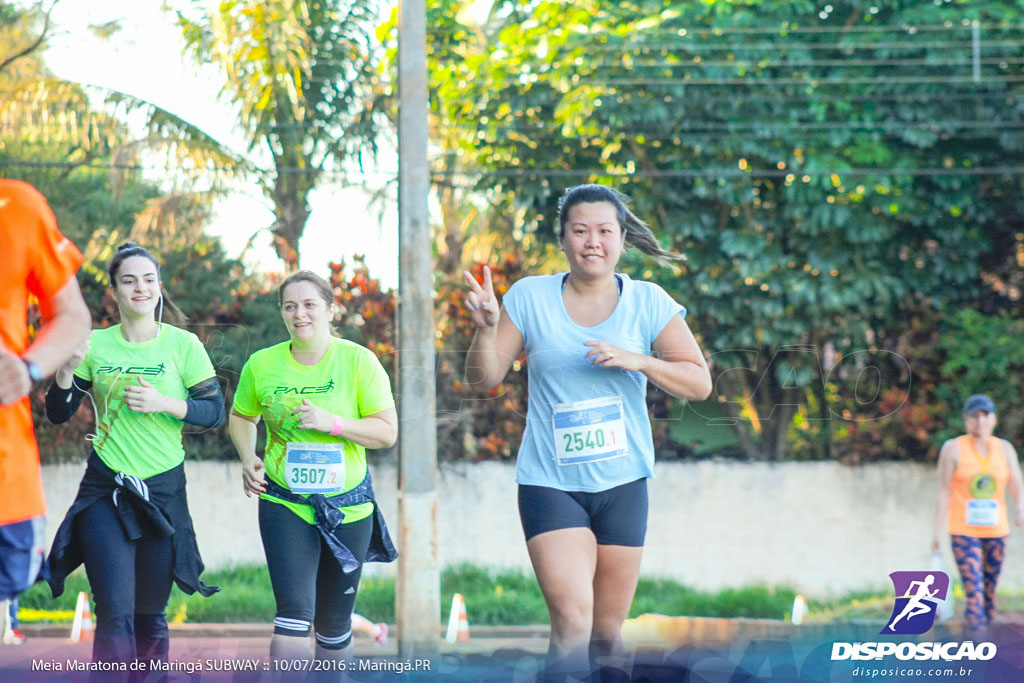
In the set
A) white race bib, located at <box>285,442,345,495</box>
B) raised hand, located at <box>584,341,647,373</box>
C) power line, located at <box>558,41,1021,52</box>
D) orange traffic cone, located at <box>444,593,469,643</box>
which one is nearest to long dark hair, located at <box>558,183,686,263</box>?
raised hand, located at <box>584,341,647,373</box>

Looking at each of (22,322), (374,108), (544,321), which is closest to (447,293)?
(374,108)

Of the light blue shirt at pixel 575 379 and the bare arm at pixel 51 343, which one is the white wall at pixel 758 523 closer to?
the light blue shirt at pixel 575 379

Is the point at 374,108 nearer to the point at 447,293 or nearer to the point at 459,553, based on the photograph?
the point at 447,293

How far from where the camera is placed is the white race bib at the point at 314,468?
3840 millimetres

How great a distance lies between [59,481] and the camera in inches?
342

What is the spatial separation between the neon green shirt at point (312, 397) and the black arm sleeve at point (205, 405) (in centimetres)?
8

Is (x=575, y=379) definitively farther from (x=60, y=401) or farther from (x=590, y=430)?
(x=60, y=401)

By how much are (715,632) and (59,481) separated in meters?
5.14

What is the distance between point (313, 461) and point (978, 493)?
4556 millimetres

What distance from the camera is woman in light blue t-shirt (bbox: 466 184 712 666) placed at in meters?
3.48

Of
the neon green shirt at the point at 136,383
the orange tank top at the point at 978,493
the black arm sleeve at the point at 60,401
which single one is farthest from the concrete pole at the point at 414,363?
the orange tank top at the point at 978,493

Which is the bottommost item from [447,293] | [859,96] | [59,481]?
[59,481]

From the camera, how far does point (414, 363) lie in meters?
7.05

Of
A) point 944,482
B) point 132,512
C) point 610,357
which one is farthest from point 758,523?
point 132,512
